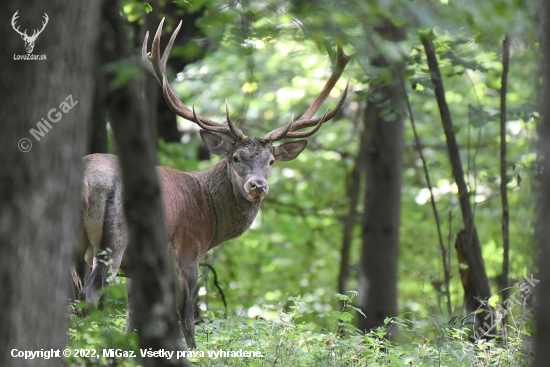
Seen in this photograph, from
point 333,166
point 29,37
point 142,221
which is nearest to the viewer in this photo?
point 29,37

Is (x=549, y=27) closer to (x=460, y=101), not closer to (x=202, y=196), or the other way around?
(x=202, y=196)

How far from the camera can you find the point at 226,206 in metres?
6.82

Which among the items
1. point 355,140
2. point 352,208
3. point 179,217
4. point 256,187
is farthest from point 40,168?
point 355,140

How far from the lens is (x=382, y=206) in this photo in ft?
27.9

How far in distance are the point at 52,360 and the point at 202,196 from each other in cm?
407

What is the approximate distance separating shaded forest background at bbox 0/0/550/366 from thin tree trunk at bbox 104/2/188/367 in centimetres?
13

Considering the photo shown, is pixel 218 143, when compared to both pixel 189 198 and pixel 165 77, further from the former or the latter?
pixel 165 77

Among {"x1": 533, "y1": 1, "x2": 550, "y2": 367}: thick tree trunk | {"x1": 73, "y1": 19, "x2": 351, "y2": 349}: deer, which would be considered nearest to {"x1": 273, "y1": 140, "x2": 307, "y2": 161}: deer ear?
{"x1": 73, "y1": 19, "x2": 351, "y2": 349}: deer

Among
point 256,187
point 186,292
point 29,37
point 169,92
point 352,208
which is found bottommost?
point 186,292

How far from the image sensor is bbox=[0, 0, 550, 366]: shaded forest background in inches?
110

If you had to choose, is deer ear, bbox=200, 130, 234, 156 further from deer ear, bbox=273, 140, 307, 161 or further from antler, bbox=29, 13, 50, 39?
antler, bbox=29, 13, 50, 39

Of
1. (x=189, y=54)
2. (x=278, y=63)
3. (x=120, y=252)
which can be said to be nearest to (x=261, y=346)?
(x=120, y=252)

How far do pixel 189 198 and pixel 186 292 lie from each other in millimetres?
1017

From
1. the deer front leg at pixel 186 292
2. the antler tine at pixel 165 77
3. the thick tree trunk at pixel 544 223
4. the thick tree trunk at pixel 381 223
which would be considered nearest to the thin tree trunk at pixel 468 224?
the thick tree trunk at pixel 381 223
